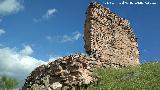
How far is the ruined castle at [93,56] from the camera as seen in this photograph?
28109 mm

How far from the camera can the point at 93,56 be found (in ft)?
112

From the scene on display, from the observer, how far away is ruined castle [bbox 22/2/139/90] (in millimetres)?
28109

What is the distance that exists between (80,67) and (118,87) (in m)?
3.97

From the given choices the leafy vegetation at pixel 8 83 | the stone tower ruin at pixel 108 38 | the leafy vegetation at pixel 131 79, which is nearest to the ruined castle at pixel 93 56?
the stone tower ruin at pixel 108 38

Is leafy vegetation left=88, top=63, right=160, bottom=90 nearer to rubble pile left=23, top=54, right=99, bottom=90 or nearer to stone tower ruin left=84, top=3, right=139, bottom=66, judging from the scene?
rubble pile left=23, top=54, right=99, bottom=90

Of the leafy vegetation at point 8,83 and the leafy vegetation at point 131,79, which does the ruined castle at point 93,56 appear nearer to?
the leafy vegetation at point 131,79

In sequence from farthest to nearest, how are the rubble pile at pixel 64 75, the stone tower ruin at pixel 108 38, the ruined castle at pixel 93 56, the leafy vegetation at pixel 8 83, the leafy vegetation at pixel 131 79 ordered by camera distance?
the leafy vegetation at pixel 8 83 → the stone tower ruin at pixel 108 38 → the ruined castle at pixel 93 56 → the rubble pile at pixel 64 75 → the leafy vegetation at pixel 131 79

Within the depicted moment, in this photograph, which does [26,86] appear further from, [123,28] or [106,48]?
[123,28]

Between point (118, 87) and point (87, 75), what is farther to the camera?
point (87, 75)

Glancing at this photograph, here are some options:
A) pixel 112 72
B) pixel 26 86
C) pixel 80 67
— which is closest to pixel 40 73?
pixel 26 86

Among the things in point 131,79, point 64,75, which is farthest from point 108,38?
point 131,79

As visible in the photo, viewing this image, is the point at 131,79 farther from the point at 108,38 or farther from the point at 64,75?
the point at 108,38

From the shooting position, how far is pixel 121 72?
30.4 metres

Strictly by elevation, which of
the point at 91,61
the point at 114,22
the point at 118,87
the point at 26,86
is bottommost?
the point at 118,87
